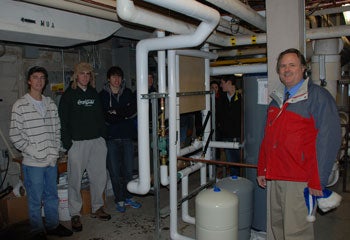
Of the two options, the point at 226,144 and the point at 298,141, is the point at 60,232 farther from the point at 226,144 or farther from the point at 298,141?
the point at 298,141

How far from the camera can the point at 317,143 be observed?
203 centimetres

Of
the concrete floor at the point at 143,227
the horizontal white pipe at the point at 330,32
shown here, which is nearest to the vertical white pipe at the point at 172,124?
the concrete floor at the point at 143,227

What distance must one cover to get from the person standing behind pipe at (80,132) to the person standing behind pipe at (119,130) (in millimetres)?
178

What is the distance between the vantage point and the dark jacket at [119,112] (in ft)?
11.8

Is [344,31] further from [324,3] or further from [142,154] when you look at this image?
[142,154]

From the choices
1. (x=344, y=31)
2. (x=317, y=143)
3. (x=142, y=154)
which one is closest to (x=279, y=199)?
(x=317, y=143)

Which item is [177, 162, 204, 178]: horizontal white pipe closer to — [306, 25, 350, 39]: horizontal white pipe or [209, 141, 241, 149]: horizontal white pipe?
[209, 141, 241, 149]: horizontal white pipe

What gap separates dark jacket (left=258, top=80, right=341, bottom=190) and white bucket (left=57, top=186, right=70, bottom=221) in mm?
2259

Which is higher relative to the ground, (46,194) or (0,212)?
(46,194)

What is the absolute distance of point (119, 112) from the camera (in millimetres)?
3598

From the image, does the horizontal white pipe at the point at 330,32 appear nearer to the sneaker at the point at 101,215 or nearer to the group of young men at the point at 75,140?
the group of young men at the point at 75,140

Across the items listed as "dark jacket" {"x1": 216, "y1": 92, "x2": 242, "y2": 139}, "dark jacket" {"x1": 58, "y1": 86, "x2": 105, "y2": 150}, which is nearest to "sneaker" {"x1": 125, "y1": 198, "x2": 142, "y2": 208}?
"dark jacket" {"x1": 58, "y1": 86, "x2": 105, "y2": 150}

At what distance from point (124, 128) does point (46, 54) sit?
146 cm

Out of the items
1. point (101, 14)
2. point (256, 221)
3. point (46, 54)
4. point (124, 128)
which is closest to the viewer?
point (101, 14)
